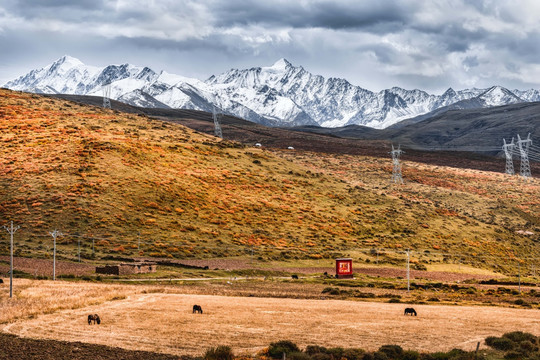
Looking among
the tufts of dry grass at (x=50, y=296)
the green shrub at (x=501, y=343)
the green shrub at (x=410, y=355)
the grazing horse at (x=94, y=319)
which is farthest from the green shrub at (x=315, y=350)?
the tufts of dry grass at (x=50, y=296)

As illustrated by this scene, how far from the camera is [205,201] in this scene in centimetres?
10112

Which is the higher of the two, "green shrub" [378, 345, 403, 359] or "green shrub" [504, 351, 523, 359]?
"green shrub" [378, 345, 403, 359]

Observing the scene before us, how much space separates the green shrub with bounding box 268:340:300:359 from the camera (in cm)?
Answer: 2541

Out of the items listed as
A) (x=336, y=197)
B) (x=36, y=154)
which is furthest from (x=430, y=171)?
(x=36, y=154)

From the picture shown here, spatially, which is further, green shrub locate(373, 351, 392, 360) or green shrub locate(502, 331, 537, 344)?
green shrub locate(502, 331, 537, 344)

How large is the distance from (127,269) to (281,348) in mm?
38523

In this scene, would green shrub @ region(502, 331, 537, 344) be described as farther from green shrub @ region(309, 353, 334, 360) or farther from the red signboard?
the red signboard

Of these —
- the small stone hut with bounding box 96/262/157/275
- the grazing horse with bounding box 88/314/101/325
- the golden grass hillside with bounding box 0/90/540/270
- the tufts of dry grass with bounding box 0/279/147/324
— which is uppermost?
the golden grass hillside with bounding box 0/90/540/270

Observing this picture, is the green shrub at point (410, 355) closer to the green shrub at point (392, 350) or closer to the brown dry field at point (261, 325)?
the green shrub at point (392, 350)

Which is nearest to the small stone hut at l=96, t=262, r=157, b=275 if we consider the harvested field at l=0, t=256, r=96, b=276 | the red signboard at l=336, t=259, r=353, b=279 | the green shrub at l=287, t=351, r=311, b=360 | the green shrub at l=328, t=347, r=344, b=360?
the harvested field at l=0, t=256, r=96, b=276

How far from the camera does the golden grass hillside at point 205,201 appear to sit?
8262 centimetres

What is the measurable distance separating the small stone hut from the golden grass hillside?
10.1 meters

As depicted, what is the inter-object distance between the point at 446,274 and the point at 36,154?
2794 inches

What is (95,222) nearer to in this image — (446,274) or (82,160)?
(82,160)
